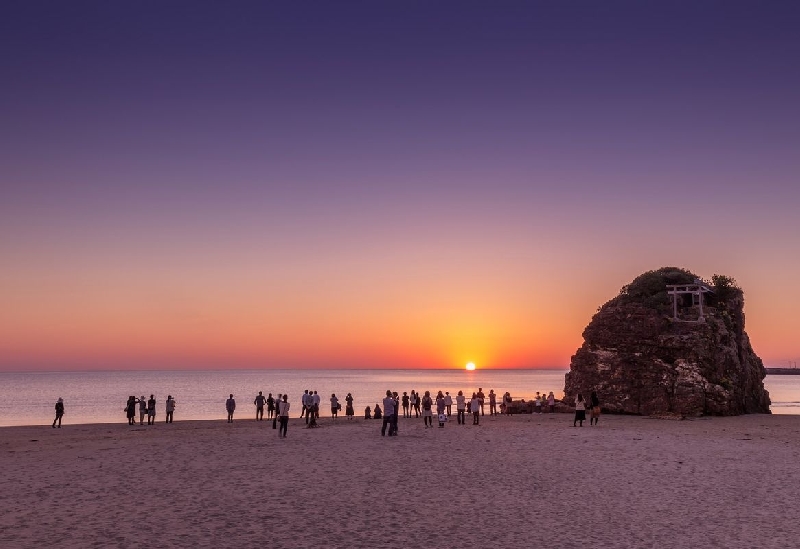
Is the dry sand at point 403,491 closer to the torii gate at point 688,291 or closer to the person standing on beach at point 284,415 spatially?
the person standing on beach at point 284,415

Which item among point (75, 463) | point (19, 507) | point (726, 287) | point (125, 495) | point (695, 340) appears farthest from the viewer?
point (726, 287)

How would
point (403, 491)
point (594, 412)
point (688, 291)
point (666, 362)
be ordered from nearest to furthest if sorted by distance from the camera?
1. point (403, 491)
2. point (594, 412)
3. point (666, 362)
4. point (688, 291)

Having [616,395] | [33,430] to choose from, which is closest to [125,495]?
[33,430]

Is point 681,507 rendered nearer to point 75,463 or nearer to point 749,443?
point 749,443

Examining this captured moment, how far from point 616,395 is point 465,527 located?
35084 mm

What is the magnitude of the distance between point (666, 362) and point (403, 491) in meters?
33.9

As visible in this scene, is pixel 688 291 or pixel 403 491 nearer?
pixel 403 491

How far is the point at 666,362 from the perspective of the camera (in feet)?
147

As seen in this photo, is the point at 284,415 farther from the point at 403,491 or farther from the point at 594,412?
the point at 594,412

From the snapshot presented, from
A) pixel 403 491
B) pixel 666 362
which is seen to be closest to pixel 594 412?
pixel 666 362

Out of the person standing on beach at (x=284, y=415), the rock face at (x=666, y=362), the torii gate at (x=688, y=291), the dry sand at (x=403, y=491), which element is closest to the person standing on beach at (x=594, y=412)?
the dry sand at (x=403, y=491)

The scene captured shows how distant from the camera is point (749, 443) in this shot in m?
28.4

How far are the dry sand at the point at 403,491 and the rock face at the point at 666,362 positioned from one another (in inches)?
485

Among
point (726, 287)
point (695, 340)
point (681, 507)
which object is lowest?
point (681, 507)
